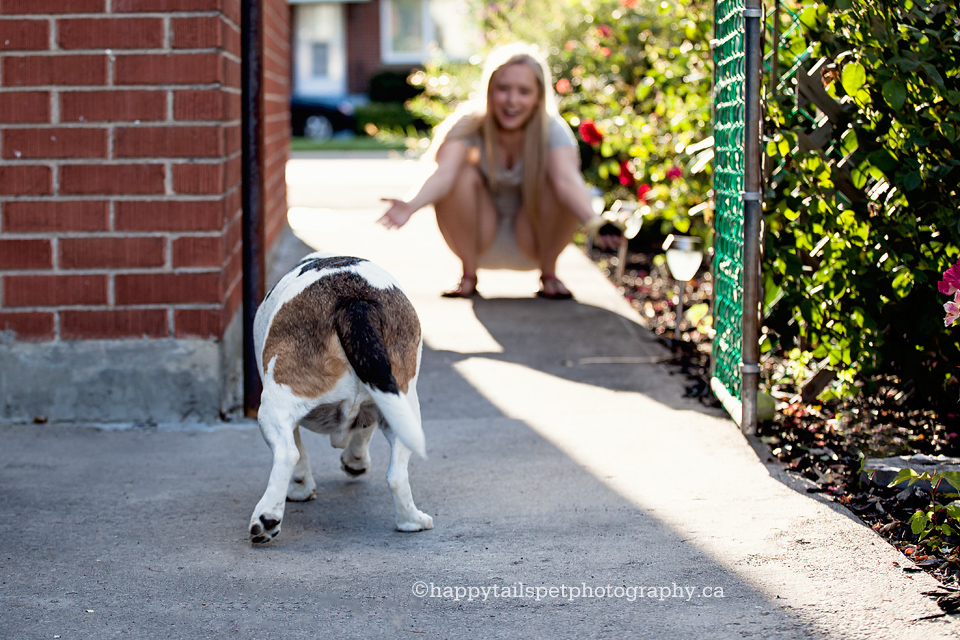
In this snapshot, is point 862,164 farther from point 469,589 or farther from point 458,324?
point 458,324

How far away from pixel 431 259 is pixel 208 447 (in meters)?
4.06

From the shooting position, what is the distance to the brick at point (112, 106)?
4.17 metres

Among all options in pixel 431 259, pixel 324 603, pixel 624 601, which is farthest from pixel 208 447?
pixel 431 259

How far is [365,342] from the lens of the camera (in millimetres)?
3021

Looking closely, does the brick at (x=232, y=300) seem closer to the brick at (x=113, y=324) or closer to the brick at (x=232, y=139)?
the brick at (x=113, y=324)

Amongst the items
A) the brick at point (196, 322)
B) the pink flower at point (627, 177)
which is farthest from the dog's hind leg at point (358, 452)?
the pink flower at point (627, 177)

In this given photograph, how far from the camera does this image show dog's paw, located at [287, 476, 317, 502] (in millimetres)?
3535

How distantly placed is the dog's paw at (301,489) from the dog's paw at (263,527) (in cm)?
44

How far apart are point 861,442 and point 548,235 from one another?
9.34ft

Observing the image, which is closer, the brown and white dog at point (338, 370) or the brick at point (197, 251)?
the brown and white dog at point (338, 370)

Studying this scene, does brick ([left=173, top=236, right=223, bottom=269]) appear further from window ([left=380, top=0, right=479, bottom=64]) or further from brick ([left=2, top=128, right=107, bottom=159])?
window ([left=380, top=0, right=479, bottom=64])

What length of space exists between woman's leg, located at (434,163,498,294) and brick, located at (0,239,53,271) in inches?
107

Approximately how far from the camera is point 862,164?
387 cm

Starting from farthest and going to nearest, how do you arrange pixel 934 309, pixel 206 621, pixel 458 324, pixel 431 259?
pixel 431 259 → pixel 458 324 → pixel 934 309 → pixel 206 621
